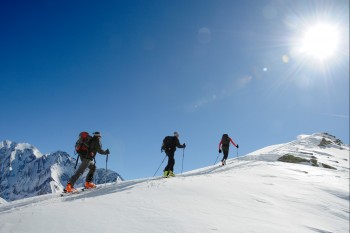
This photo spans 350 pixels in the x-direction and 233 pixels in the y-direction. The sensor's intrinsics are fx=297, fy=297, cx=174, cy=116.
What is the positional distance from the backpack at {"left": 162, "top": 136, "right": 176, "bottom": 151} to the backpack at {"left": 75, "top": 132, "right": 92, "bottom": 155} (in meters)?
3.73

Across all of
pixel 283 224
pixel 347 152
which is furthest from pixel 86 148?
pixel 347 152

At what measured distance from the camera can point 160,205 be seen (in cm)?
580

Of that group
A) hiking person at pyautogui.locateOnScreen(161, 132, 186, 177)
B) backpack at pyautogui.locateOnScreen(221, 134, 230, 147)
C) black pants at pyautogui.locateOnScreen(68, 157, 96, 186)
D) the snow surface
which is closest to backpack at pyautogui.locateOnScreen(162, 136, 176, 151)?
hiking person at pyautogui.locateOnScreen(161, 132, 186, 177)

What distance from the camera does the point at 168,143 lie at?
1401cm

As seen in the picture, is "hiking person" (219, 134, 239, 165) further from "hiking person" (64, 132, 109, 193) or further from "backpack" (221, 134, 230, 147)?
"hiking person" (64, 132, 109, 193)

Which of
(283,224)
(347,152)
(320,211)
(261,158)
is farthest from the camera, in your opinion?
(347,152)

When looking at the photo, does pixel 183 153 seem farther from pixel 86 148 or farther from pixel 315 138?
pixel 315 138

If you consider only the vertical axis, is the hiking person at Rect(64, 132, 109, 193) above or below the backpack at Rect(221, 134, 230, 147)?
below

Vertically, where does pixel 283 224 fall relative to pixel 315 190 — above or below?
below

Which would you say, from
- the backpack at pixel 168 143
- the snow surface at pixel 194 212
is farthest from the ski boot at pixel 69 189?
the backpack at pixel 168 143

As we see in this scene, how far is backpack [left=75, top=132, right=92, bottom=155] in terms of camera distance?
11.7m

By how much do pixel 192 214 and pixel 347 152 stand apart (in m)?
30.1

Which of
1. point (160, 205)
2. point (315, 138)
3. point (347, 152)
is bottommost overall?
point (160, 205)

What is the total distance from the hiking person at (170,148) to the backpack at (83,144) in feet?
12.3
